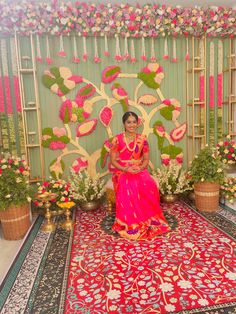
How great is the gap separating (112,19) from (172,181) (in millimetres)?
2412

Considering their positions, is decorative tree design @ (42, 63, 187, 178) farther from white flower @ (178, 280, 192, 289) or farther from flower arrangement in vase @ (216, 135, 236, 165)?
white flower @ (178, 280, 192, 289)

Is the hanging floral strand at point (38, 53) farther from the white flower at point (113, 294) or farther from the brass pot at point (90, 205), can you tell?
the white flower at point (113, 294)

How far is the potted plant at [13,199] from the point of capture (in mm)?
3180

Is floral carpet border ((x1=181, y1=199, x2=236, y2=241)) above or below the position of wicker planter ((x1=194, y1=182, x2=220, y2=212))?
below

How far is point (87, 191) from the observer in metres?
3.91

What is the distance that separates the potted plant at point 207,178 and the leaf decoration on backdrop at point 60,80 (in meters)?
2.04

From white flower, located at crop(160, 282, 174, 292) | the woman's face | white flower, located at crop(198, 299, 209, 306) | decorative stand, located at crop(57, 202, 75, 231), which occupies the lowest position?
white flower, located at crop(198, 299, 209, 306)

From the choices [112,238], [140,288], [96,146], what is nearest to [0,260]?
[112,238]

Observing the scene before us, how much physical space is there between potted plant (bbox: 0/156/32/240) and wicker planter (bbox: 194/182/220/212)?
2212 millimetres

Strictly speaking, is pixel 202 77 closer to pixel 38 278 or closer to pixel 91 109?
pixel 91 109

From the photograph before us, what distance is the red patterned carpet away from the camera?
6.75ft

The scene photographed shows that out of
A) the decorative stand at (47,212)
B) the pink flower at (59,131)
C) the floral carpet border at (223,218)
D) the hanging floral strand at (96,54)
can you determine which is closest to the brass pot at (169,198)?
the floral carpet border at (223,218)

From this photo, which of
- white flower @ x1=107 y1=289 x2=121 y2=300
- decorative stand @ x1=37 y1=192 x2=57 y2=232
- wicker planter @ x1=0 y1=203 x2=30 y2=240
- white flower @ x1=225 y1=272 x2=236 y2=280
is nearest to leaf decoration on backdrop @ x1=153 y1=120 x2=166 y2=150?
decorative stand @ x1=37 y1=192 x2=57 y2=232

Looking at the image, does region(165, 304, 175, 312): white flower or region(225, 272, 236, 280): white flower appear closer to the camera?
region(165, 304, 175, 312): white flower
